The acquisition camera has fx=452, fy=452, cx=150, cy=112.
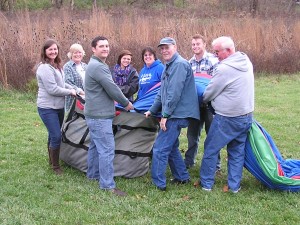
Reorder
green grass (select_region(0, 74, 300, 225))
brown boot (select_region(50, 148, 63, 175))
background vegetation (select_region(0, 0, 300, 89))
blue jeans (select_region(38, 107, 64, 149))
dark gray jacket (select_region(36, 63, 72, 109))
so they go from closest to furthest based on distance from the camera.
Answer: green grass (select_region(0, 74, 300, 225)) < dark gray jacket (select_region(36, 63, 72, 109)) < blue jeans (select_region(38, 107, 64, 149)) < brown boot (select_region(50, 148, 63, 175)) < background vegetation (select_region(0, 0, 300, 89))

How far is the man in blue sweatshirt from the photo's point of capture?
491 cm

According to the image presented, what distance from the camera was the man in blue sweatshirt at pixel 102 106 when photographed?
193 inches

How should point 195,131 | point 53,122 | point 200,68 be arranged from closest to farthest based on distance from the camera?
point 53,122 → point 200,68 → point 195,131

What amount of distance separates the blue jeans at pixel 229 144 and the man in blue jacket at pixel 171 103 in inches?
11.9

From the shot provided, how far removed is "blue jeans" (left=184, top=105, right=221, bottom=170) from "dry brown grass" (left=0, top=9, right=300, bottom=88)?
21.1 ft

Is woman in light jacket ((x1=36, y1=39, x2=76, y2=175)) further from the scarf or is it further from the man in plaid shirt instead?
the man in plaid shirt

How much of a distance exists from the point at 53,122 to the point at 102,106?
36.3 inches

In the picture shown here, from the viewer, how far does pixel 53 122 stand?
562cm

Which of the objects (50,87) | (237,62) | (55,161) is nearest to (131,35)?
(55,161)

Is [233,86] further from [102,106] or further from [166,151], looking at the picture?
[102,106]

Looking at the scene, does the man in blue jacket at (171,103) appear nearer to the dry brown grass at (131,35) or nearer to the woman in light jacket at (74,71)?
the woman in light jacket at (74,71)

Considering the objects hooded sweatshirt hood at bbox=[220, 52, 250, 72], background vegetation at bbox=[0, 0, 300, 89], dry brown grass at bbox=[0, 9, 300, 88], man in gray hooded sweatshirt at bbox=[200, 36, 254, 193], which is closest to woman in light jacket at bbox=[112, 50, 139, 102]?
man in gray hooded sweatshirt at bbox=[200, 36, 254, 193]

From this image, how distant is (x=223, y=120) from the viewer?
4.96 m

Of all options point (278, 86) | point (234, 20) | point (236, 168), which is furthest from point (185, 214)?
Result: point (234, 20)
